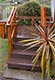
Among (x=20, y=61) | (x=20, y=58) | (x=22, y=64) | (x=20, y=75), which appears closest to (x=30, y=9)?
(x=20, y=58)

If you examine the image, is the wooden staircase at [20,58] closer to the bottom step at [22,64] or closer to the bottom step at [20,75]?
the bottom step at [22,64]

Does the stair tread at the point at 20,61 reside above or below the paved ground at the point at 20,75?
above

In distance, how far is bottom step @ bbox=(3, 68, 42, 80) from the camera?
558 centimetres

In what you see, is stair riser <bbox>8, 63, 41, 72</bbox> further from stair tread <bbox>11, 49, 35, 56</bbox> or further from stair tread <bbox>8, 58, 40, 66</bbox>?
stair tread <bbox>11, 49, 35, 56</bbox>

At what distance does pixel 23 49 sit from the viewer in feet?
21.4

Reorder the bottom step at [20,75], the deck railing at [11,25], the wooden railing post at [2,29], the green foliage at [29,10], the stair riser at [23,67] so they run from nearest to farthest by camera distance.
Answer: the bottom step at [20,75] → the stair riser at [23,67] → the deck railing at [11,25] → the wooden railing post at [2,29] → the green foliage at [29,10]

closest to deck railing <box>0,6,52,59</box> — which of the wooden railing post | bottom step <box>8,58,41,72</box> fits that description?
the wooden railing post

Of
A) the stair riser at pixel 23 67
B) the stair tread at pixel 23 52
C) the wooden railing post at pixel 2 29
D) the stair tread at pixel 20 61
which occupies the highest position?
the wooden railing post at pixel 2 29

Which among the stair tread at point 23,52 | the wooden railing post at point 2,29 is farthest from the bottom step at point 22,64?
the wooden railing post at point 2,29

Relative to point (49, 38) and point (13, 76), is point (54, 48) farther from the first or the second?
point (13, 76)

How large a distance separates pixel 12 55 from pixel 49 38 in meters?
1.86

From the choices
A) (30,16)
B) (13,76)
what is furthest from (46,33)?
(30,16)

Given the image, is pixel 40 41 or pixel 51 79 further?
pixel 51 79

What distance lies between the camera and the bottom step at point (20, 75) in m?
5.58
